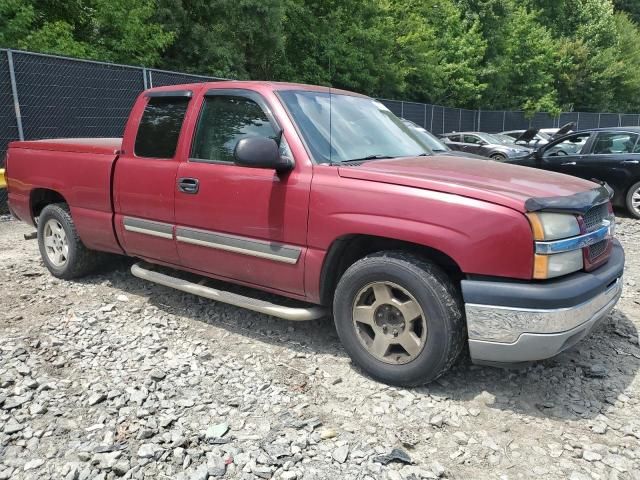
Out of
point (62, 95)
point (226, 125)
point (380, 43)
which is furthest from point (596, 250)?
point (380, 43)

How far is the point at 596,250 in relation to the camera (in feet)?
10.5

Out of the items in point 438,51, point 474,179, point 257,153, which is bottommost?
point 474,179

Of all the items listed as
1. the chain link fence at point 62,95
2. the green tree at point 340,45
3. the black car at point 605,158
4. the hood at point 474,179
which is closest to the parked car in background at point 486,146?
the green tree at point 340,45

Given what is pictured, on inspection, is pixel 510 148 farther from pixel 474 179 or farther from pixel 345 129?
pixel 474 179

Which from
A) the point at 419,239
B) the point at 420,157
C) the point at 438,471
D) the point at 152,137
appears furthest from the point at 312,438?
the point at 152,137

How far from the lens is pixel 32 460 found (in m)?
2.63

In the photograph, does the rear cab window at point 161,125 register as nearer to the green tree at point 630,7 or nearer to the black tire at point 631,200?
the black tire at point 631,200

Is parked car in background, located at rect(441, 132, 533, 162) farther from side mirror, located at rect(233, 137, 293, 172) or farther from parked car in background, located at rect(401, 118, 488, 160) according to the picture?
side mirror, located at rect(233, 137, 293, 172)

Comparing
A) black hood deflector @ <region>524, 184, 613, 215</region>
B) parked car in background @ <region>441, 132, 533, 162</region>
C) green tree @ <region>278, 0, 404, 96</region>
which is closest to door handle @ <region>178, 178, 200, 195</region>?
black hood deflector @ <region>524, 184, 613, 215</region>

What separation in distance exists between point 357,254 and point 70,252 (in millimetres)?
2997

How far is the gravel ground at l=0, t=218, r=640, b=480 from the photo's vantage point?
261 centimetres

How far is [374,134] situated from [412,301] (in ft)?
4.71

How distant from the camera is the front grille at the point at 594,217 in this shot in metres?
3.10

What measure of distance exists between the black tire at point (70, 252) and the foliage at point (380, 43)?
2761 millimetres
